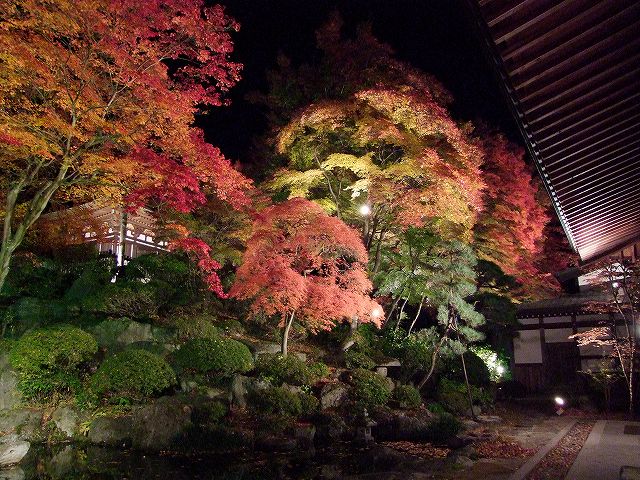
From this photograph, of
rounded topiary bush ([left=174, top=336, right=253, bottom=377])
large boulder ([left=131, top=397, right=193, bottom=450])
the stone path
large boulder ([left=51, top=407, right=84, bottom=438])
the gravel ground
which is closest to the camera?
the gravel ground

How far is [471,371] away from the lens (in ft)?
59.4

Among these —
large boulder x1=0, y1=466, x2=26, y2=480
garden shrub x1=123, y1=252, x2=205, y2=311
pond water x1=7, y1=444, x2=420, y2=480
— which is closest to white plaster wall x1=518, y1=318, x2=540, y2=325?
pond water x1=7, y1=444, x2=420, y2=480

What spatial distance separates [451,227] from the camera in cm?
1656

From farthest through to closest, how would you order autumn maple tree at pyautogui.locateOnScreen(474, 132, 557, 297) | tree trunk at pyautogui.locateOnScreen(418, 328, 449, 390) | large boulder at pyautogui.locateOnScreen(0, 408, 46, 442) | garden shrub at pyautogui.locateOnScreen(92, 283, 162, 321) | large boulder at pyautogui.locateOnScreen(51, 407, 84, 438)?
autumn maple tree at pyautogui.locateOnScreen(474, 132, 557, 297), tree trunk at pyautogui.locateOnScreen(418, 328, 449, 390), garden shrub at pyautogui.locateOnScreen(92, 283, 162, 321), large boulder at pyautogui.locateOnScreen(51, 407, 84, 438), large boulder at pyautogui.locateOnScreen(0, 408, 46, 442)

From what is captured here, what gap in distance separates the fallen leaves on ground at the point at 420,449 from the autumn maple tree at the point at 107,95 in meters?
7.56

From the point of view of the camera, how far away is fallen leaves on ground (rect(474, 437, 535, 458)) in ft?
30.7

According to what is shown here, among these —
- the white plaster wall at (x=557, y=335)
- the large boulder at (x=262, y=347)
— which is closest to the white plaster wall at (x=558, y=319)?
the white plaster wall at (x=557, y=335)

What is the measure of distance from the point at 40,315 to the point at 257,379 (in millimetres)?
6235

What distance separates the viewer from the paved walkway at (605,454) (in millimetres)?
7082

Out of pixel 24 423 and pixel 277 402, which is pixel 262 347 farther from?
pixel 24 423

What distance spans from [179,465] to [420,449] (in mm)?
5375

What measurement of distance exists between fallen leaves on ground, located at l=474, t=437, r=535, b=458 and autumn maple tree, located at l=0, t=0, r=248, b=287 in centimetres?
847

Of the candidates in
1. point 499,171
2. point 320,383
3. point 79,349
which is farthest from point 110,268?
point 499,171

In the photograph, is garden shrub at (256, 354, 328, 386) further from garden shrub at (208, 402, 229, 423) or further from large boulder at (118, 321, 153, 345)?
large boulder at (118, 321, 153, 345)
